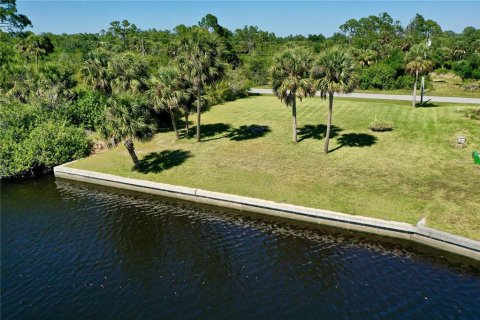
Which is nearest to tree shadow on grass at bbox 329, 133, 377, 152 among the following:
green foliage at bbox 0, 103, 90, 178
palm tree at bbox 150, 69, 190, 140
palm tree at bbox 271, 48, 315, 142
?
palm tree at bbox 271, 48, 315, 142

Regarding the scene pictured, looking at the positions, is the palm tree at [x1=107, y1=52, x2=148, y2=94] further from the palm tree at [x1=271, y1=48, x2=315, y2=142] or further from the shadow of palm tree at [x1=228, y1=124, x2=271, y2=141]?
the palm tree at [x1=271, y1=48, x2=315, y2=142]

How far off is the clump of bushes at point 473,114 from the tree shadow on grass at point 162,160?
31.0 metres

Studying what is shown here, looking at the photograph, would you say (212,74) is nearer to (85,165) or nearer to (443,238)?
(85,165)

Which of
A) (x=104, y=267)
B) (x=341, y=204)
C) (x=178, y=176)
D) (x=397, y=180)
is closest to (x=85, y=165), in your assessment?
(x=178, y=176)

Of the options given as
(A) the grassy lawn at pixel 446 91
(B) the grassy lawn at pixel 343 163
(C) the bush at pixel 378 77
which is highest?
(C) the bush at pixel 378 77

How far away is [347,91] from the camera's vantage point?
28172 millimetres

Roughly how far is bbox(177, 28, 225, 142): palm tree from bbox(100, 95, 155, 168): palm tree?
6.96m

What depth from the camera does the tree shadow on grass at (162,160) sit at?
1276 inches

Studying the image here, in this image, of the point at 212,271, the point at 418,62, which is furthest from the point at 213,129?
the point at 212,271

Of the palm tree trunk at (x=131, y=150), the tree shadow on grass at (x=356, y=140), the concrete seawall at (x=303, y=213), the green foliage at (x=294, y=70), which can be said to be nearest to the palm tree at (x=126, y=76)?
the palm tree trunk at (x=131, y=150)

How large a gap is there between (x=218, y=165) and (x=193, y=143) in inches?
289

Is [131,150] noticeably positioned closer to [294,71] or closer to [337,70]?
[294,71]

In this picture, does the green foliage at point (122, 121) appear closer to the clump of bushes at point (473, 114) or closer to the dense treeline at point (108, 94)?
the dense treeline at point (108, 94)

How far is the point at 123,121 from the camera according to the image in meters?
29.0
